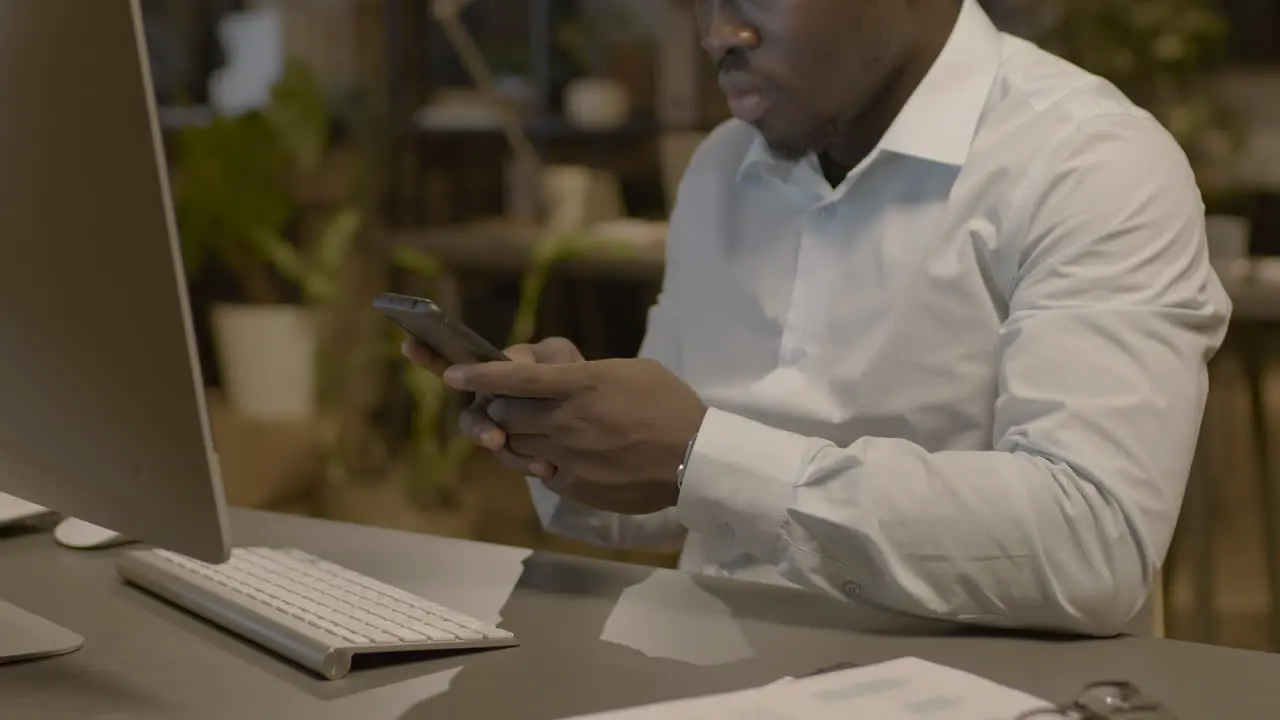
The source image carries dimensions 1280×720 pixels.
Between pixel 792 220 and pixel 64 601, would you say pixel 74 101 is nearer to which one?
pixel 64 601

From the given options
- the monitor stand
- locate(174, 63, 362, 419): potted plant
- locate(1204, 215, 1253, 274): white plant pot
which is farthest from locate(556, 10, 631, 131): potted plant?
the monitor stand

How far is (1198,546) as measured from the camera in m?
2.19

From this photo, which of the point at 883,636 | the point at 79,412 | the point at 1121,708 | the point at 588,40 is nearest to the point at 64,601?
the point at 79,412

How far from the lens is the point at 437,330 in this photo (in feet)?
3.11

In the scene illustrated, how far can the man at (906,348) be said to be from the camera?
99 centimetres

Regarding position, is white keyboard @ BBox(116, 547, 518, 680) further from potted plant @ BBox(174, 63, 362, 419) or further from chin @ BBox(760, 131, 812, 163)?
potted plant @ BBox(174, 63, 362, 419)

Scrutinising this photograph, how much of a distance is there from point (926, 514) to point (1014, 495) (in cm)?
6

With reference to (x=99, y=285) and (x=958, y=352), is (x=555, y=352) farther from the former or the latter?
(x=99, y=285)

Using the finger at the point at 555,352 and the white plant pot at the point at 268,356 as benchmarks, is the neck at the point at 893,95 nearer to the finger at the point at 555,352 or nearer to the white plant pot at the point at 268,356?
the finger at the point at 555,352

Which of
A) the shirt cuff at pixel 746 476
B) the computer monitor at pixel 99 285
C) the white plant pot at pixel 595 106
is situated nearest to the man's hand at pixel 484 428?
the shirt cuff at pixel 746 476

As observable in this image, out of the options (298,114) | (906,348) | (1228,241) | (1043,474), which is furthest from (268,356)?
(1043,474)

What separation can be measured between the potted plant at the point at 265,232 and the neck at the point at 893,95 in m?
2.05

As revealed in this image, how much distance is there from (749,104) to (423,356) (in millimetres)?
415

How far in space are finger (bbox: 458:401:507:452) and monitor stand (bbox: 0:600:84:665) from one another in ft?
0.99
